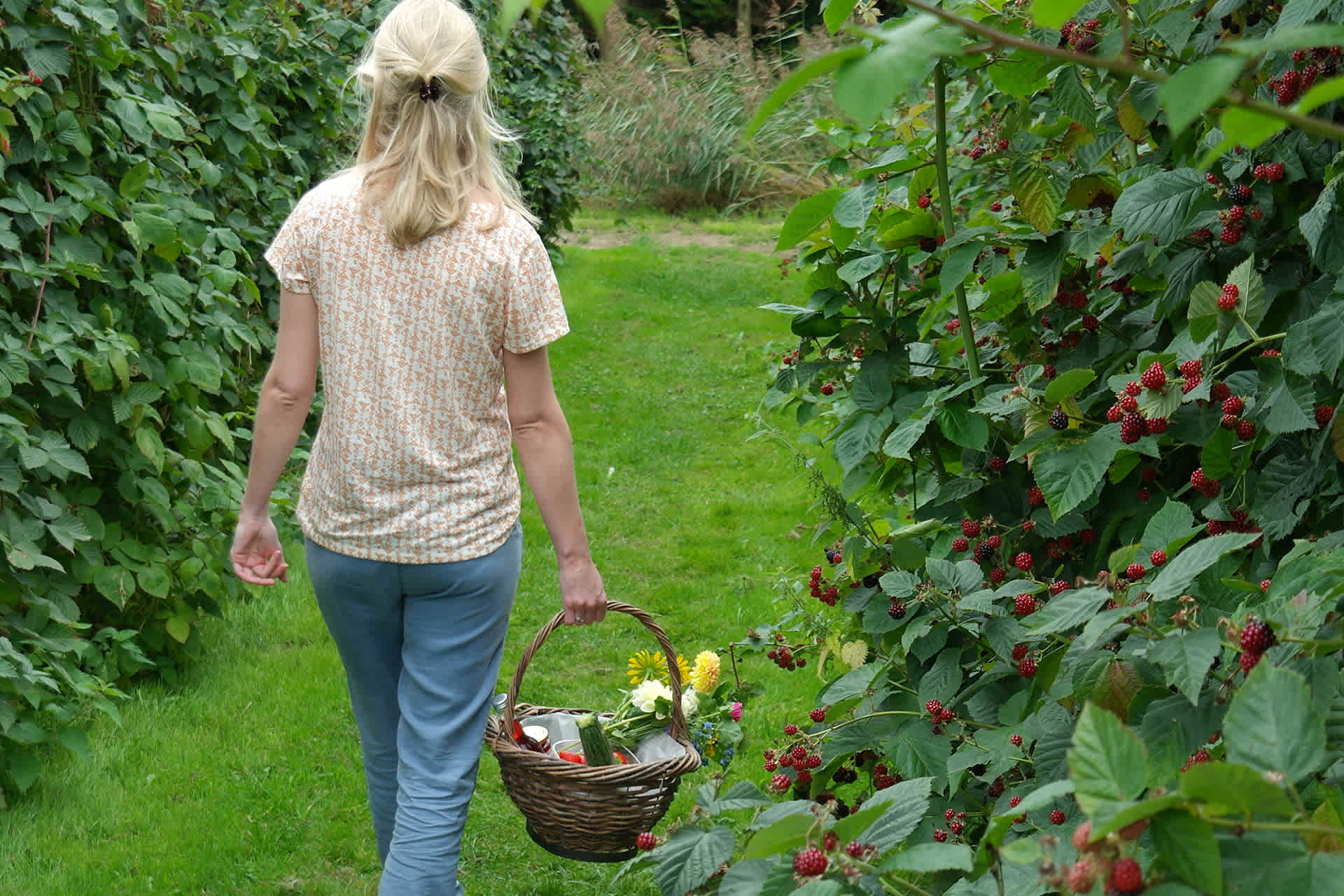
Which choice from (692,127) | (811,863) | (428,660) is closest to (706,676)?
(428,660)

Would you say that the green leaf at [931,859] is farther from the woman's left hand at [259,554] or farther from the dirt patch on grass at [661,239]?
the dirt patch on grass at [661,239]

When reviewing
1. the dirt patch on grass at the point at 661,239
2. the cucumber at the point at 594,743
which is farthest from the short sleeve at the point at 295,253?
the dirt patch on grass at the point at 661,239

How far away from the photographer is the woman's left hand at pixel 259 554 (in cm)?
255

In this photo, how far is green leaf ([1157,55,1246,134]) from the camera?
0.65 meters

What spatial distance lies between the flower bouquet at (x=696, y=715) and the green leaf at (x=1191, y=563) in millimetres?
1771

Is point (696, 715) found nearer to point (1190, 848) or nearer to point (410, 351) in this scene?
point (410, 351)

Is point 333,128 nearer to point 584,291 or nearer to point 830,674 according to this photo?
point 830,674

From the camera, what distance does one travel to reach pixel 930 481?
2.49m

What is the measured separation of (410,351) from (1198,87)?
5.81ft

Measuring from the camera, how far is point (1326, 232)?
1.58 metres

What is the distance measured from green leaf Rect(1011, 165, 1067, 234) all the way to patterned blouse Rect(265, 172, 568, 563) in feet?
2.66

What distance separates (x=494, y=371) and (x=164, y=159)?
185 cm

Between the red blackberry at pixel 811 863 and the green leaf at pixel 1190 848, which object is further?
the red blackberry at pixel 811 863

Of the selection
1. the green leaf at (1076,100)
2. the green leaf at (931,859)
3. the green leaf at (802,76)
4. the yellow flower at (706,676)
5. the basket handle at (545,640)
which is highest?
the green leaf at (802,76)
